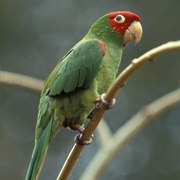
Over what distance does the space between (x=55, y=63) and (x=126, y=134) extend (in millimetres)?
5110

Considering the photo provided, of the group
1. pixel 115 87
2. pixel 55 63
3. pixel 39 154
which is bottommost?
pixel 55 63

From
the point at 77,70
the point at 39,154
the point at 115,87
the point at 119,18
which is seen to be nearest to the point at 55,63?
the point at 119,18

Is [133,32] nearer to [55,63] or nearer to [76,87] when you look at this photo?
[76,87]

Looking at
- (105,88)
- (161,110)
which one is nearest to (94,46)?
(105,88)

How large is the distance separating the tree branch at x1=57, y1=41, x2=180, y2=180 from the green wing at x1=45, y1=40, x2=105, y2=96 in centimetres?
46

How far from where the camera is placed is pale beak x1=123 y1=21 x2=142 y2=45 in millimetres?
3309

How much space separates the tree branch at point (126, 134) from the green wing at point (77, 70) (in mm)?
426

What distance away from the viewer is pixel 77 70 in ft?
10.3

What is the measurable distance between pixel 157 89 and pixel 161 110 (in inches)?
192

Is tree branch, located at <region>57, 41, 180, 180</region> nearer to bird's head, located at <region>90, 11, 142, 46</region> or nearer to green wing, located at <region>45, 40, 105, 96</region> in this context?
green wing, located at <region>45, 40, 105, 96</region>

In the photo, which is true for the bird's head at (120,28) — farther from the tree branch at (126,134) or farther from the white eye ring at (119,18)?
the tree branch at (126,134)

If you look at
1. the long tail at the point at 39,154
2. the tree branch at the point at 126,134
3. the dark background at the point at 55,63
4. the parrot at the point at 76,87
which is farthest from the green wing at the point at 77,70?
the dark background at the point at 55,63

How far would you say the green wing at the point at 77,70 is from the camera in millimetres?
3092

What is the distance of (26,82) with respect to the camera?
11.6 ft
